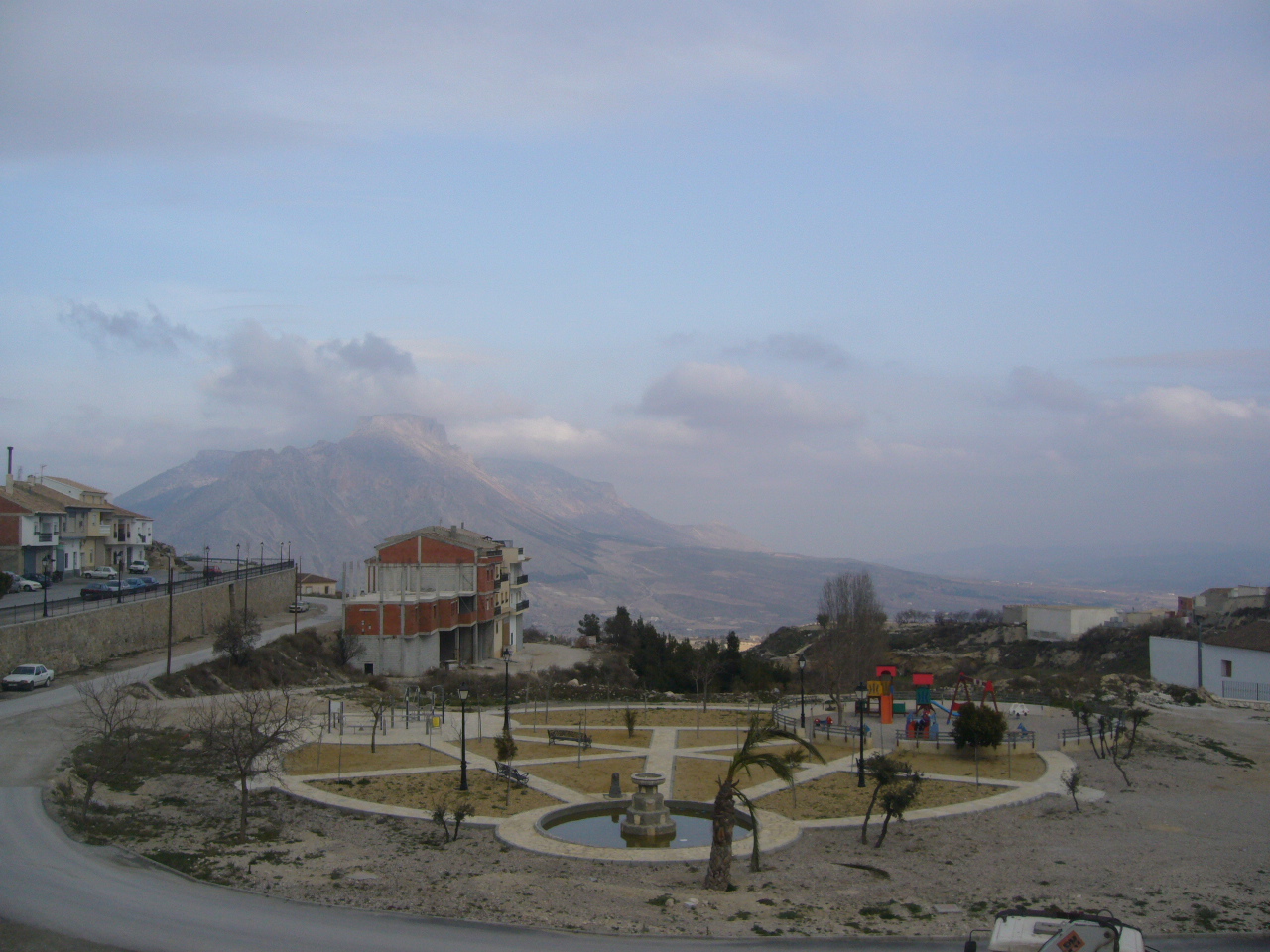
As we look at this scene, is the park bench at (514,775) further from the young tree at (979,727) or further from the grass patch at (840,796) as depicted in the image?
the young tree at (979,727)

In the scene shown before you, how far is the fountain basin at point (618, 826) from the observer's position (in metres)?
22.5

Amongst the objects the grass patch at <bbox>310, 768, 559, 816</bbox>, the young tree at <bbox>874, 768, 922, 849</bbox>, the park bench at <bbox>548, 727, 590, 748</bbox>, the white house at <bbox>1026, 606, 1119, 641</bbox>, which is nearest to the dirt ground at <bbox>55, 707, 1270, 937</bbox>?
the young tree at <bbox>874, 768, 922, 849</bbox>

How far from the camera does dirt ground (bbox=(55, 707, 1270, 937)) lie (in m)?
16.8

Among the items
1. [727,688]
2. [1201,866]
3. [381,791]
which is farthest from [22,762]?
[727,688]

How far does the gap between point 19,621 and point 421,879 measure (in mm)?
27529

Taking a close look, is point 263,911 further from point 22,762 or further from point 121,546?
point 121,546

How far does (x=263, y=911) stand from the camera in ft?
53.4

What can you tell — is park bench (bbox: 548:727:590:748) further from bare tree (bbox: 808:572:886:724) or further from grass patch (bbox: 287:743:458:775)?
bare tree (bbox: 808:572:886:724)

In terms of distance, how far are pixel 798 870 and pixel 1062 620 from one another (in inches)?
2955

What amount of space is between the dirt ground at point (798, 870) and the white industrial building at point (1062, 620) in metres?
62.2

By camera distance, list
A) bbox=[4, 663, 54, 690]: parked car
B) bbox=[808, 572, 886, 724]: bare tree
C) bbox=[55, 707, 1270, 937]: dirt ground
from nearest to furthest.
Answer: bbox=[55, 707, 1270, 937]: dirt ground, bbox=[4, 663, 54, 690]: parked car, bbox=[808, 572, 886, 724]: bare tree

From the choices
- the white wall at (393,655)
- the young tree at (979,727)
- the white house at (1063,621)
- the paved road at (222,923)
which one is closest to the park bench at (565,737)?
the young tree at (979,727)

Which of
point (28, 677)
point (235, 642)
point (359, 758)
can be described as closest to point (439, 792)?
point (359, 758)

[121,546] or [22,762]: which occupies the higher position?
[121,546]
